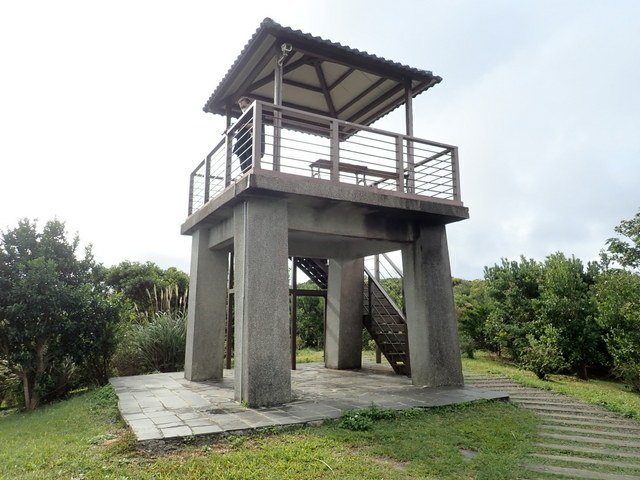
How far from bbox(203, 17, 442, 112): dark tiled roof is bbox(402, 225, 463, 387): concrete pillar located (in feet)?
9.11

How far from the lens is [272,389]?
19.5ft

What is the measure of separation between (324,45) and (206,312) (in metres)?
5.24

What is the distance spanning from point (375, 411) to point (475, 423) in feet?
4.12

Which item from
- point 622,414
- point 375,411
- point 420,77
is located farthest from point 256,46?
point 622,414

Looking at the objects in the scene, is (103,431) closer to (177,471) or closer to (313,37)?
(177,471)

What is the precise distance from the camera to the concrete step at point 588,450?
15.5 feet

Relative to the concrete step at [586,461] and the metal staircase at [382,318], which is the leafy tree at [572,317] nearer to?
the metal staircase at [382,318]

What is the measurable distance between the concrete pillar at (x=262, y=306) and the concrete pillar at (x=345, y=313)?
165 inches

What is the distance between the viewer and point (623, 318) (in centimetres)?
→ 1050

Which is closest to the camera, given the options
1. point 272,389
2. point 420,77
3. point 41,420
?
point 272,389

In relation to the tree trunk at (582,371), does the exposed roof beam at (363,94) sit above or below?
above

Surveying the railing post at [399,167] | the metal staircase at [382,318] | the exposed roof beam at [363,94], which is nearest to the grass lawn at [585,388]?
the metal staircase at [382,318]

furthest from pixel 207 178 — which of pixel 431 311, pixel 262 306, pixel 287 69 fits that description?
pixel 431 311

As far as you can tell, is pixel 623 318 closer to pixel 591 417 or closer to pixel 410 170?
pixel 591 417
